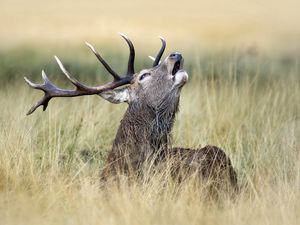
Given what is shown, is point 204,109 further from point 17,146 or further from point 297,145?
point 17,146

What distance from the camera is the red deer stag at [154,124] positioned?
756cm

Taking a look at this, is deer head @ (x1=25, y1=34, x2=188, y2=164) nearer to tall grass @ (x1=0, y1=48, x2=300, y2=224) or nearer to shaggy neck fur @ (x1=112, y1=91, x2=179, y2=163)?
shaggy neck fur @ (x1=112, y1=91, x2=179, y2=163)

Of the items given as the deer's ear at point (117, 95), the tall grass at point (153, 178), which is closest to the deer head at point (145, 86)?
the deer's ear at point (117, 95)

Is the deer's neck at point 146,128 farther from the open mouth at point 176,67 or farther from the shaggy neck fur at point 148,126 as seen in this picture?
the open mouth at point 176,67

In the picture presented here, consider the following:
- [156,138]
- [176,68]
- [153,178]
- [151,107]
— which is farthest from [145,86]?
[153,178]

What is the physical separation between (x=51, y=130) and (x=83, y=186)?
8.23ft

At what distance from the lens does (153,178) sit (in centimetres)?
712

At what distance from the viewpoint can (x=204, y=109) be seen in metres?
11.4

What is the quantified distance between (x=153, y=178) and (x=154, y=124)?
74 cm

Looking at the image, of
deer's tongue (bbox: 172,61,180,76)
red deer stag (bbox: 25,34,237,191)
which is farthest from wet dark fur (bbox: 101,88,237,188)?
deer's tongue (bbox: 172,61,180,76)

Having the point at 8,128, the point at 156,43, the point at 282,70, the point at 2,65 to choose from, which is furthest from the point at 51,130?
the point at 156,43

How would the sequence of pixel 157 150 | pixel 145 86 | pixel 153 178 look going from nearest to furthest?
pixel 153 178 → pixel 157 150 → pixel 145 86

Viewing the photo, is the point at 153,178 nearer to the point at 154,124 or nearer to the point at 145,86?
the point at 154,124

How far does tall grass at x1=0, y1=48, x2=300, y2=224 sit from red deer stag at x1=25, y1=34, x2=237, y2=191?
30cm
